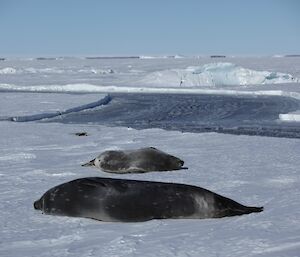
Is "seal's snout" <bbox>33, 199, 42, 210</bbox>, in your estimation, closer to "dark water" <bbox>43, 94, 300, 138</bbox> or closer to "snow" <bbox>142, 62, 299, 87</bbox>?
"dark water" <bbox>43, 94, 300, 138</bbox>

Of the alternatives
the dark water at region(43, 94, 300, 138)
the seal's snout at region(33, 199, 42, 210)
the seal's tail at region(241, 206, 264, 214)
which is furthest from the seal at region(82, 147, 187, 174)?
the dark water at region(43, 94, 300, 138)

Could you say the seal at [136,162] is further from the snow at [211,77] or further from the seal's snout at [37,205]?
the snow at [211,77]

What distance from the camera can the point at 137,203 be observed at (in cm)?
336

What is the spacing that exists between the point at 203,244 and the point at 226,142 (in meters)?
4.76

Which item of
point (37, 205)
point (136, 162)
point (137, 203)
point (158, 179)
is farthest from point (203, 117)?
point (137, 203)

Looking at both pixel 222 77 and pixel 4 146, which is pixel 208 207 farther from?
pixel 222 77

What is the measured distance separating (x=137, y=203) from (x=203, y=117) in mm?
10036

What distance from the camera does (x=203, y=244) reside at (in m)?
2.71

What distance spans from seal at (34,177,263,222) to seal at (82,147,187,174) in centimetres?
167

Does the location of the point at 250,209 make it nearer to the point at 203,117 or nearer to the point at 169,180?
the point at 169,180

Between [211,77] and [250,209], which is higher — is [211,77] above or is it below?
above

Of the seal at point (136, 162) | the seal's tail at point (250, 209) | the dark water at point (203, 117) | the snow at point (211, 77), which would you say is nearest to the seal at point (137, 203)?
the seal's tail at point (250, 209)

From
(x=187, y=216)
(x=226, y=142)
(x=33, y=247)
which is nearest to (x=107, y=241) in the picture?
(x=33, y=247)

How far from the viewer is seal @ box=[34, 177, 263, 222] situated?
334cm
